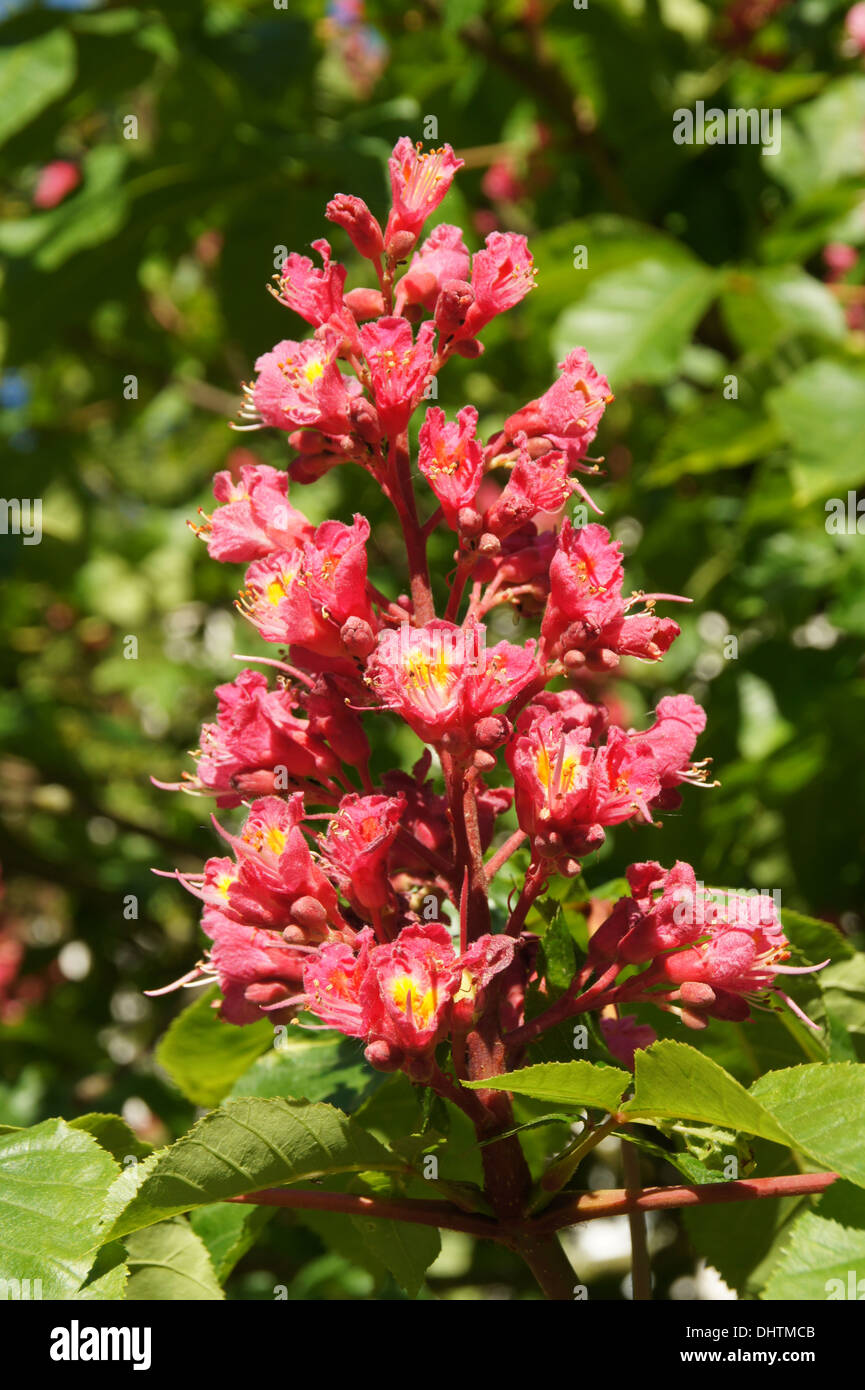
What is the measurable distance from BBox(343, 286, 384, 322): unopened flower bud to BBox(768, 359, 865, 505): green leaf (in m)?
1.32

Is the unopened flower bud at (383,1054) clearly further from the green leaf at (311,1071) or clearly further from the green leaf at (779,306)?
the green leaf at (779,306)

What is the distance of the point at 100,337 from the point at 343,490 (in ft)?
5.28

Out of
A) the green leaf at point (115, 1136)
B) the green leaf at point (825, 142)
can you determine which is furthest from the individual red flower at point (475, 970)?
the green leaf at point (825, 142)

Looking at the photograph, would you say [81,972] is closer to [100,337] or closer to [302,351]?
[100,337]

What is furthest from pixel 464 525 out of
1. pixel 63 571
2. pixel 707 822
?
pixel 63 571

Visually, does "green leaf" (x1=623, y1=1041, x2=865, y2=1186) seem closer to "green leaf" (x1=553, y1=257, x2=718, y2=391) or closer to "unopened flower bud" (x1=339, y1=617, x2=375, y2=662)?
"unopened flower bud" (x1=339, y1=617, x2=375, y2=662)

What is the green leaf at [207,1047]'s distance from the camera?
80.5 inches

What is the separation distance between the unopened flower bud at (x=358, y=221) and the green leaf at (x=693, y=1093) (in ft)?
3.41

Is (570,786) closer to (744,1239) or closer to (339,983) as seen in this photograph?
(339,983)

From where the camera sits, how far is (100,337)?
17.1 ft

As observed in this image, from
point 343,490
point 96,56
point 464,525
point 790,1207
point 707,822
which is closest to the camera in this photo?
point 464,525

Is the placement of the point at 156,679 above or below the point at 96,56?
below

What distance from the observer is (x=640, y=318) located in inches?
121

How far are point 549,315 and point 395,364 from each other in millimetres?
2041
